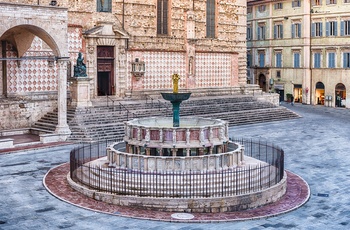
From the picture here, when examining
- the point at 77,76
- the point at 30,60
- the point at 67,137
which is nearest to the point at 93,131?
the point at 67,137

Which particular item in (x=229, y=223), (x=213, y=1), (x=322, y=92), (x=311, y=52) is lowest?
(x=229, y=223)

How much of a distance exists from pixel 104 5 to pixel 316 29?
25.3 meters

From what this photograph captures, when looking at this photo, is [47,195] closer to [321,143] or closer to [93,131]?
[93,131]

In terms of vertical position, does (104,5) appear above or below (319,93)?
above

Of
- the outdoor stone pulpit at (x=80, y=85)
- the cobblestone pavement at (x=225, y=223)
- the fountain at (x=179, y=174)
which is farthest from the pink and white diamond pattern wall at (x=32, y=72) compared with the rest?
the fountain at (x=179, y=174)

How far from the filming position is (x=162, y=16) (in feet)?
130

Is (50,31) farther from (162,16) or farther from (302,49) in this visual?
(302,49)

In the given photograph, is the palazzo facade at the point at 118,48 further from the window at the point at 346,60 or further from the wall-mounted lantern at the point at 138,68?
the window at the point at 346,60

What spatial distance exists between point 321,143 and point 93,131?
42.2 ft

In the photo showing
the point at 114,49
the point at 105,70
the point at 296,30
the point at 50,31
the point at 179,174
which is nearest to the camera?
Answer: the point at 179,174

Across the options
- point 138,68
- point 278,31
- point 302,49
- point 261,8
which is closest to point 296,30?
point 302,49

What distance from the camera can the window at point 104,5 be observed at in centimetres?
3547

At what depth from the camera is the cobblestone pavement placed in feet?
47.8

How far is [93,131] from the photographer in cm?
2956
